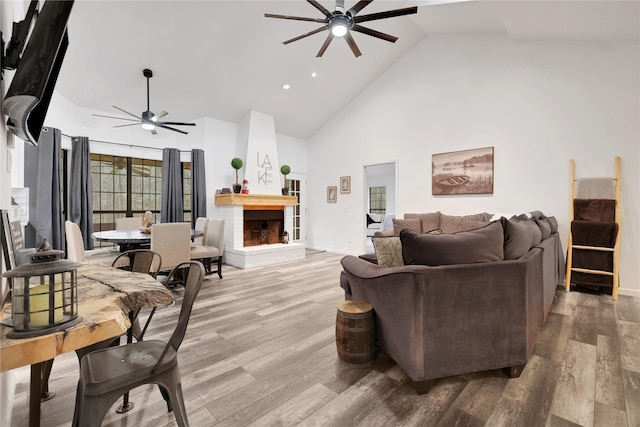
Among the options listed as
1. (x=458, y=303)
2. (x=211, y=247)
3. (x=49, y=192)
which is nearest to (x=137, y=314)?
(x=458, y=303)

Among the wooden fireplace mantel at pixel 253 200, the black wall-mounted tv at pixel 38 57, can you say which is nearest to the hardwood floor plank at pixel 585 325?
the black wall-mounted tv at pixel 38 57

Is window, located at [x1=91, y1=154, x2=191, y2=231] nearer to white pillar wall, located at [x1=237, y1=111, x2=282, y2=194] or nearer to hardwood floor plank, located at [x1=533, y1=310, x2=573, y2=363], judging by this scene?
white pillar wall, located at [x1=237, y1=111, x2=282, y2=194]

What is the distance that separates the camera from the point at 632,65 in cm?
370

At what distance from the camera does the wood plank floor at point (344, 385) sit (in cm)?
161

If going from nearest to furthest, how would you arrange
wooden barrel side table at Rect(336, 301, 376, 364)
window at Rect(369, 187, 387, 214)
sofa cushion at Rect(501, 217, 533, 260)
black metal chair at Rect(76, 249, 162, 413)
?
black metal chair at Rect(76, 249, 162, 413), sofa cushion at Rect(501, 217, 533, 260), wooden barrel side table at Rect(336, 301, 376, 364), window at Rect(369, 187, 387, 214)

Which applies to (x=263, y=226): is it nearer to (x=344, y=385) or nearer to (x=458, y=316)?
(x=344, y=385)

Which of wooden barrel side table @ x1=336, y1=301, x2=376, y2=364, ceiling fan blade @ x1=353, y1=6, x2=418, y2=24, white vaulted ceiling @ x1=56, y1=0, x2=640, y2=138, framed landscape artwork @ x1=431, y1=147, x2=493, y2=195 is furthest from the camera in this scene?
framed landscape artwork @ x1=431, y1=147, x2=493, y2=195

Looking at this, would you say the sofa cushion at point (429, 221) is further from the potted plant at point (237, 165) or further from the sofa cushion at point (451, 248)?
the potted plant at point (237, 165)

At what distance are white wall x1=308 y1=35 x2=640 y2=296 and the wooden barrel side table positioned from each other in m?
3.77

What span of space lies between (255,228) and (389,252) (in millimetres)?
4444

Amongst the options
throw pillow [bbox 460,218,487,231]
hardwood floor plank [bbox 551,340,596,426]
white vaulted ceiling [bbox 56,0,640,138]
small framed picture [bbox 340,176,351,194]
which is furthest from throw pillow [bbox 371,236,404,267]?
small framed picture [bbox 340,176,351,194]

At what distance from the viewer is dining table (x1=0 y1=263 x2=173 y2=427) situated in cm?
76

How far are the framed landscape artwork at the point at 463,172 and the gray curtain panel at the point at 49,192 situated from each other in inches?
242

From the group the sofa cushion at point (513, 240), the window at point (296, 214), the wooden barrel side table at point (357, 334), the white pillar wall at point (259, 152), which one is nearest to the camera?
the sofa cushion at point (513, 240)
